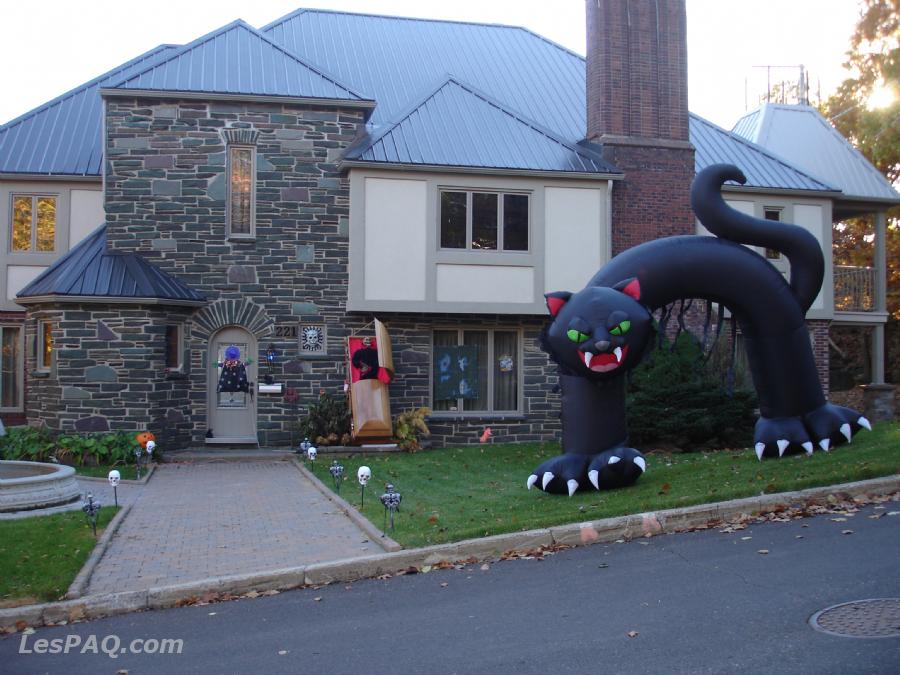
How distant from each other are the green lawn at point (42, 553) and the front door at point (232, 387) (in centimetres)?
670

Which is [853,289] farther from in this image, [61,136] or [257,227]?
[61,136]

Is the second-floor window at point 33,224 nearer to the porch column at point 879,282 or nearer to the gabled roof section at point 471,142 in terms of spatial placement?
the gabled roof section at point 471,142

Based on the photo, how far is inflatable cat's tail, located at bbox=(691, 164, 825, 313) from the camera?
1134 cm

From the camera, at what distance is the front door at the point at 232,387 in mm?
17203

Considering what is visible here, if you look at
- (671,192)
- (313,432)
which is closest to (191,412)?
(313,432)

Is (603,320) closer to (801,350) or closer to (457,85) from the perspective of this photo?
(801,350)

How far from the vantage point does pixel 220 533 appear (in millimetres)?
9734

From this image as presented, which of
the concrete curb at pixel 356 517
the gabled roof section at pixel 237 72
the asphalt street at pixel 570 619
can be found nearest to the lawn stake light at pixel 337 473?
the concrete curb at pixel 356 517

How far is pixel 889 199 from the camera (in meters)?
22.4

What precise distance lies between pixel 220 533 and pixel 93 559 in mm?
1540

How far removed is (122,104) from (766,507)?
13.5 m

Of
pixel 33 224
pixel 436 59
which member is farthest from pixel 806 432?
pixel 33 224

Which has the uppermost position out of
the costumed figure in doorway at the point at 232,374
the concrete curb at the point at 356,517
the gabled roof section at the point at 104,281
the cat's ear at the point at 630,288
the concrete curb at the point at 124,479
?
the gabled roof section at the point at 104,281

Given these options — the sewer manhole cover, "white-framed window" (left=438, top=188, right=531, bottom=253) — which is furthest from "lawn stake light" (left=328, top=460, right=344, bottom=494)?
the sewer manhole cover
